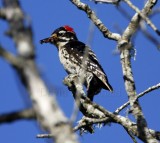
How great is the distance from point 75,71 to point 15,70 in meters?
6.31

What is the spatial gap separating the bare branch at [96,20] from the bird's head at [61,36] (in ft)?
10.7

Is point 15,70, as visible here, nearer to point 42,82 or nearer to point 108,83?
Answer: point 42,82

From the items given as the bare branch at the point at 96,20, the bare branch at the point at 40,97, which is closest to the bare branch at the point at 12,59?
the bare branch at the point at 40,97

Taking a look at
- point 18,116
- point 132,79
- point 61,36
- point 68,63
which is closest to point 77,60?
point 68,63

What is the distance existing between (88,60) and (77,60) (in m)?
0.21

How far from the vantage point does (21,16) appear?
2.23m

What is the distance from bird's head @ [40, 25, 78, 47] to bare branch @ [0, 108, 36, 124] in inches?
280

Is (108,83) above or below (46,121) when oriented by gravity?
above

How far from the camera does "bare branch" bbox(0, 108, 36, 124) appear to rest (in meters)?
2.02

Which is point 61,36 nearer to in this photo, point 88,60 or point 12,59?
point 88,60

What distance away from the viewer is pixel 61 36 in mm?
9398

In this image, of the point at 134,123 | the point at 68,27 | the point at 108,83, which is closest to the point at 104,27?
the point at 134,123

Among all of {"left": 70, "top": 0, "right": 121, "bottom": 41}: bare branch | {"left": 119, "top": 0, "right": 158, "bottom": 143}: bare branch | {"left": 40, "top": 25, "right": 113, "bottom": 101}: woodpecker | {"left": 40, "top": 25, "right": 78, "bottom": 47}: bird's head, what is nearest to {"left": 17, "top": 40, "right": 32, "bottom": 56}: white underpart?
{"left": 119, "top": 0, "right": 158, "bottom": 143}: bare branch

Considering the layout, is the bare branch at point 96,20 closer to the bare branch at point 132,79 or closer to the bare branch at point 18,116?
the bare branch at point 132,79
